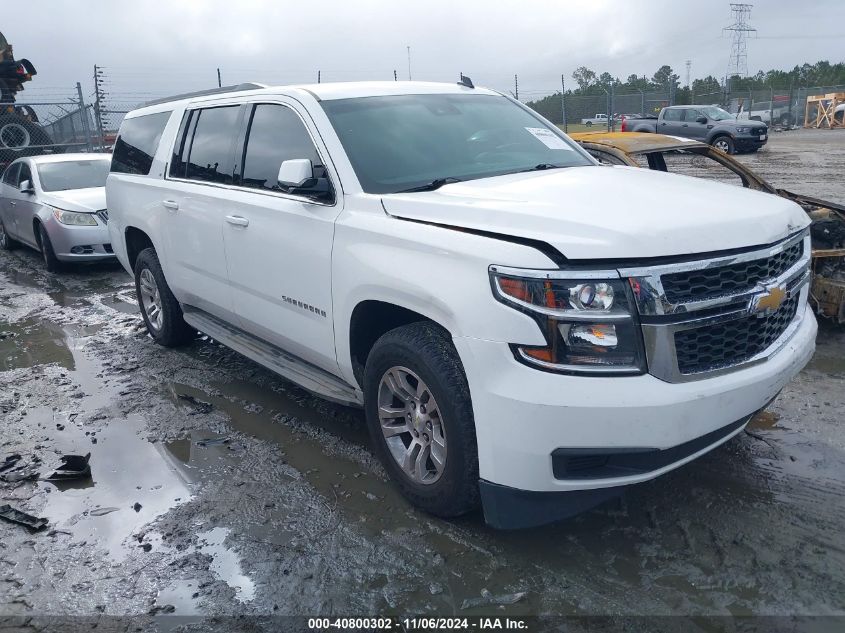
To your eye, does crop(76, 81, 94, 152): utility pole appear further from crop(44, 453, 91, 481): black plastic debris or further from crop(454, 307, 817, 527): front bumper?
crop(454, 307, 817, 527): front bumper

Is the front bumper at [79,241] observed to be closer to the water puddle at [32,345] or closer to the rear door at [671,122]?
the water puddle at [32,345]

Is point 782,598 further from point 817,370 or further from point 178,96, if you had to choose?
point 178,96

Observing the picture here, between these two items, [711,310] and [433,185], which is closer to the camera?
[711,310]

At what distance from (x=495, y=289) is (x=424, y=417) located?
0.79 meters

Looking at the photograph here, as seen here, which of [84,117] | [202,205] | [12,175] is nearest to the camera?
[202,205]

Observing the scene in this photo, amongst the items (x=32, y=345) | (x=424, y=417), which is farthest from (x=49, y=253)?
(x=424, y=417)

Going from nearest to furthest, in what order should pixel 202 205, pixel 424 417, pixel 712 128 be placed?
pixel 424 417 → pixel 202 205 → pixel 712 128

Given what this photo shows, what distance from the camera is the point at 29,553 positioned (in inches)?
133

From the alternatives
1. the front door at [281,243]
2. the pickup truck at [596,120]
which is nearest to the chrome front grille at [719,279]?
the front door at [281,243]

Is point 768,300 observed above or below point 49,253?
above

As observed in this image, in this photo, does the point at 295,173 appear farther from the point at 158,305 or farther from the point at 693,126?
the point at 693,126

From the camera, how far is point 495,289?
2787mm

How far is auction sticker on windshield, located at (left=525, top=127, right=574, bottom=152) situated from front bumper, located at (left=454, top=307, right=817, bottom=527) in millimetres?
2090

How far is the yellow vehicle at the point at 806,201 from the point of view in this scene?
5500mm
